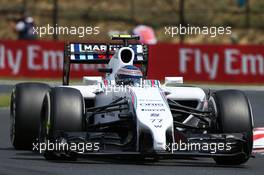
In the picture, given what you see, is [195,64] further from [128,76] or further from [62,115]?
[62,115]

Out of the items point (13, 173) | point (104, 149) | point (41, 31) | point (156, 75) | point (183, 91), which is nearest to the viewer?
point (13, 173)

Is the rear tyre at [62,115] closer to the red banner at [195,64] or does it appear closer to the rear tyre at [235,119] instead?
the rear tyre at [235,119]

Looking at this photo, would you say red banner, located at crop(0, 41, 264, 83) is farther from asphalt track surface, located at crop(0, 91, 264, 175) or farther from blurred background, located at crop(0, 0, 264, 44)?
asphalt track surface, located at crop(0, 91, 264, 175)

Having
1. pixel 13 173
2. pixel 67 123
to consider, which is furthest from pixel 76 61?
pixel 13 173

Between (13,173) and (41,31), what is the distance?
83.4ft

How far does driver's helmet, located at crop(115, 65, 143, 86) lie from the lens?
12375mm

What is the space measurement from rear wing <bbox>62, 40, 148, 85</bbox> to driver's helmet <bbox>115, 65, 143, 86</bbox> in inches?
51.0

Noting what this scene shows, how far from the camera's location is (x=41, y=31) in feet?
116

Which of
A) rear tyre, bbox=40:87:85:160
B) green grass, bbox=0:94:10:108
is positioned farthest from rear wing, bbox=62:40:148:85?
green grass, bbox=0:94:10:108

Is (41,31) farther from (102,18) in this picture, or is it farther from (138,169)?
(138,169)

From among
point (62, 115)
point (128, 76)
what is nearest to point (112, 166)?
point (62, 115)

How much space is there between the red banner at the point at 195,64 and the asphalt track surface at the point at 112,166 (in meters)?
15.4

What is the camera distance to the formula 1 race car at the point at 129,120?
35.5ft

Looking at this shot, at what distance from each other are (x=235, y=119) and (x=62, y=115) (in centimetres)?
201
